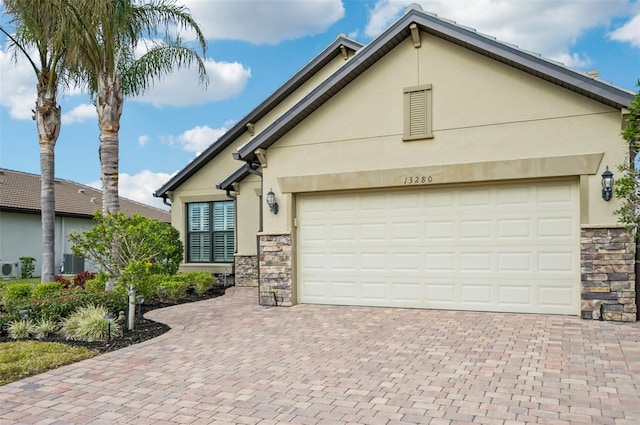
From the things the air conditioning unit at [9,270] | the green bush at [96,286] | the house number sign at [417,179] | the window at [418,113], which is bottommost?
the air conditioning unit at [9,270]

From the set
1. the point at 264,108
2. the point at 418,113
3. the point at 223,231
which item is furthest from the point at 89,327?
the point at 264,108

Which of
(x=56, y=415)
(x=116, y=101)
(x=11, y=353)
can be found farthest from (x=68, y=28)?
(x=56, y=415)

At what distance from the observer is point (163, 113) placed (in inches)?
631

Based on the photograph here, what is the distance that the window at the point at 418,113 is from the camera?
1012 cm

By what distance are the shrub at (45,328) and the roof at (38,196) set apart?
1676 cm

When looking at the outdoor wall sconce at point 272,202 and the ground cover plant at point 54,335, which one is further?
the outdoor wall sconce at point 272,202

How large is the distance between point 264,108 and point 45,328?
10.5m

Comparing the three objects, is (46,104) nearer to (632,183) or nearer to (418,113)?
(418,113)

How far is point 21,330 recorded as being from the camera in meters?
8.38

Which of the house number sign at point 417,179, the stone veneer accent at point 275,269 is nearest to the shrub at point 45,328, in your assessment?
the stone veneer accent at point 275,269

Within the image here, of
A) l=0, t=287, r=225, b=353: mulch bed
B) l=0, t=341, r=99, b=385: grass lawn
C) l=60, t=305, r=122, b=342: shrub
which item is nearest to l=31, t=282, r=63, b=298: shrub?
l=0, t=287, r=225, b=353: mulch bed

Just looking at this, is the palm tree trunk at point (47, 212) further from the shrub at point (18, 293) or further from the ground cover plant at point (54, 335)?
the ground cover plant at point (54, 335)

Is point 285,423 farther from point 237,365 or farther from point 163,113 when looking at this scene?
point 163,113

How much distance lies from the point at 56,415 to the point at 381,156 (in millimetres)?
7561
